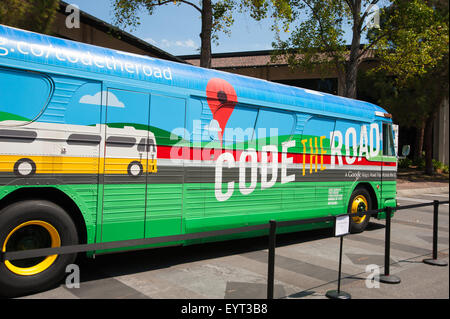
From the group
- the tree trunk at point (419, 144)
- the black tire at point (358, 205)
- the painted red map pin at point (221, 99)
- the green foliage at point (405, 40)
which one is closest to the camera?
the painted red map pin at point (221, 99)

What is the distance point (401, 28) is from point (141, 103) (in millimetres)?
16065

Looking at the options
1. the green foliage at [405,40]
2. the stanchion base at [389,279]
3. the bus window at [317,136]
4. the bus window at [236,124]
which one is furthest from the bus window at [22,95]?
the green foliage at [405,40]

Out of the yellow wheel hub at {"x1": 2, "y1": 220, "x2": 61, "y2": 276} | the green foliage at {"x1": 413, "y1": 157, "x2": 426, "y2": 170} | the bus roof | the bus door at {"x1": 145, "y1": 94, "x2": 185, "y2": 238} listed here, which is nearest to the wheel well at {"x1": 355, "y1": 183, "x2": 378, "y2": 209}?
the bus roof

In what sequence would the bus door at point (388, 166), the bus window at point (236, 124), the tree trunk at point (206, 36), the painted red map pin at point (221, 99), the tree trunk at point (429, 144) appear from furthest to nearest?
the tree trunk at point (429, 144) → the tree trunk at point (206, 36) → the bus door at point (388, 166) → the bus window at point (236, 124) → the painted red map pin at point (221, 99)

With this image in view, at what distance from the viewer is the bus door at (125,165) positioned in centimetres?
528

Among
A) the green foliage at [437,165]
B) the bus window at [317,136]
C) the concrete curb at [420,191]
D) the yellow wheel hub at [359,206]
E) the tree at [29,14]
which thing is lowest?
the concrete curb at [420,191]

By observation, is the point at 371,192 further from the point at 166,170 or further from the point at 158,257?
the point at 166,170

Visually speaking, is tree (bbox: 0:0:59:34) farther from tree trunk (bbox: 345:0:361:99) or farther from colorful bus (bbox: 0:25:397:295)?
tree trunk (bbox: 345:0:361:99)

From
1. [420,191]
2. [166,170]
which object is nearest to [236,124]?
[166,170]

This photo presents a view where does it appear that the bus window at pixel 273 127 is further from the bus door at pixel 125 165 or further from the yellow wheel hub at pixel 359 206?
the yellow wheel hub at pixel 359 206

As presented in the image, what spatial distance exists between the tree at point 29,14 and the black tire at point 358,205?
7798 mm

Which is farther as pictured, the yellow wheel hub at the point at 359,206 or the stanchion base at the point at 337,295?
the yellow wheel hub at the point at 359,206
